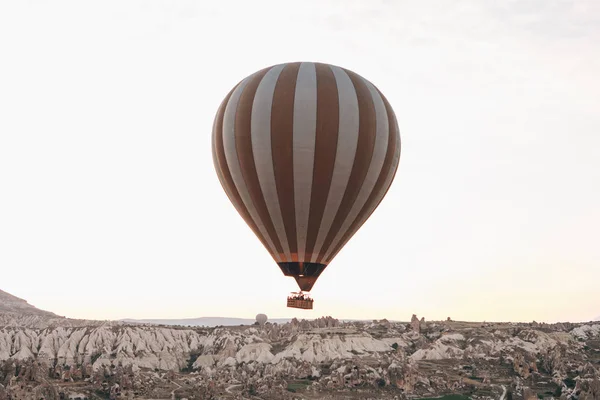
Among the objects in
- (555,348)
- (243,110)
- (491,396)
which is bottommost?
(491,396)

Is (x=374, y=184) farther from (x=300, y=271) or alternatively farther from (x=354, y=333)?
(x=354, y=333)

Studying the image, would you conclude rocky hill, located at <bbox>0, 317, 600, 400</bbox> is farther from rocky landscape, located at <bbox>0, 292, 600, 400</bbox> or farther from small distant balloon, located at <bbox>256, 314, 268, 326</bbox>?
small distant balloon, located at <bbox>256, 314, 268, 326</bbox>

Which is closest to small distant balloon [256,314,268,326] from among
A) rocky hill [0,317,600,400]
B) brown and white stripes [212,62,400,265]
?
rocky hill [0,317,600,400]

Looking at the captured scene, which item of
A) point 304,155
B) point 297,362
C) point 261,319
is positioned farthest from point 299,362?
point 304,155

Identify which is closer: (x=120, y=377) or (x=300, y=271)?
(x=300, y=271)

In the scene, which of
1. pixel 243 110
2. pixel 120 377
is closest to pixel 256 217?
pixel 243 110

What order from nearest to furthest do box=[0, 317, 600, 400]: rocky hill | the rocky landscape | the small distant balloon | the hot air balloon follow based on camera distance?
the hot air balloon < the rocky landscape < box=[0, 317, 600, 400]: rocky hill < the small distant balloon
